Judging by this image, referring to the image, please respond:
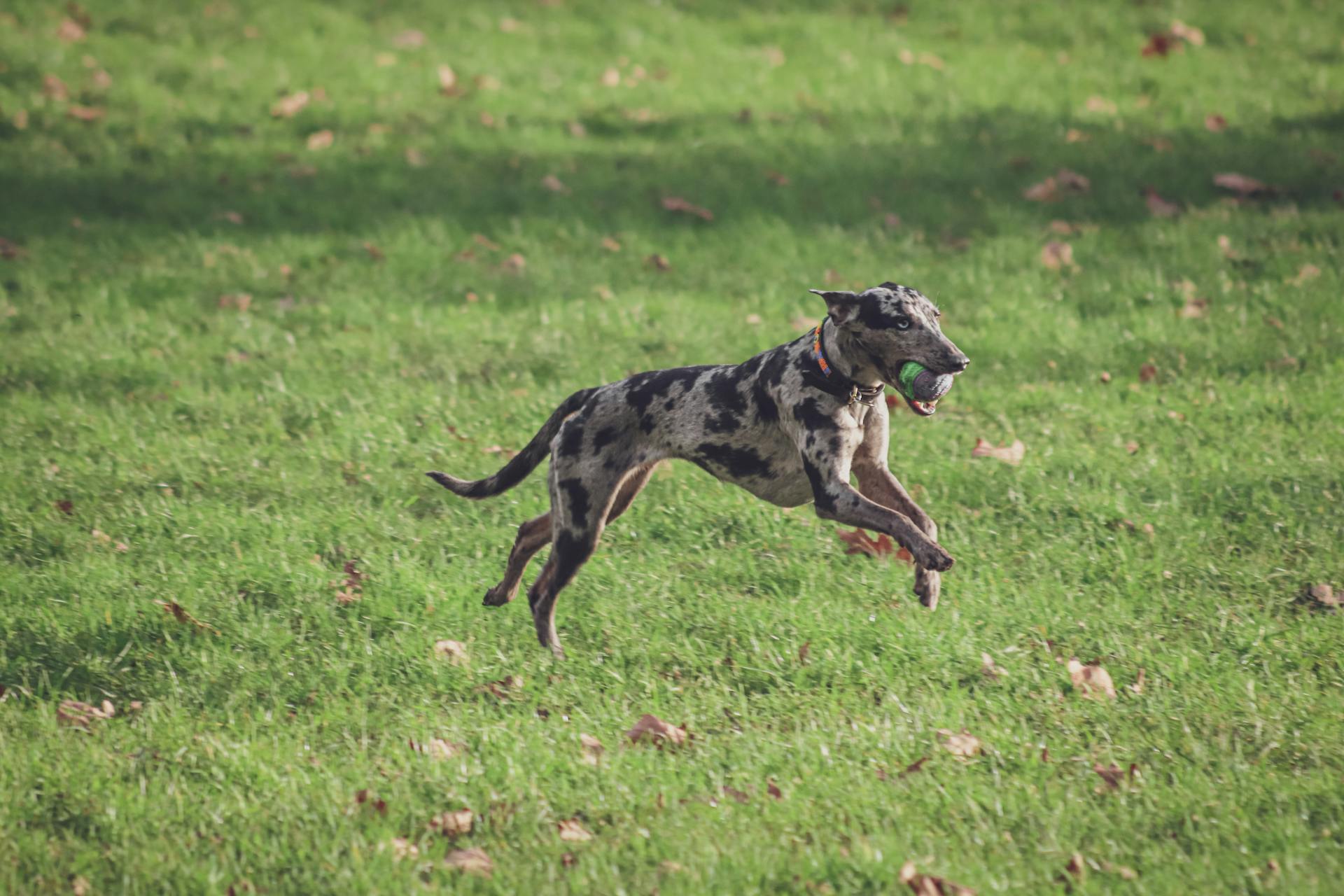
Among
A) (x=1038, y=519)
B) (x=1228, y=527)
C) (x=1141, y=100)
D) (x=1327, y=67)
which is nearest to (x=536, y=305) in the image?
(x=1038, y=519)

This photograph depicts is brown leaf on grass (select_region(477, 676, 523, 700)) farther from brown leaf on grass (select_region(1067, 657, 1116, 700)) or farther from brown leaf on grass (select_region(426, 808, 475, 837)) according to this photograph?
brown leaf on grass (select_region(1067, 657, 1116, 700))

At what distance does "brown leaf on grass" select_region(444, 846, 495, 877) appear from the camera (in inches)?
187

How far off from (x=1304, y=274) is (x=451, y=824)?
30.1 ft

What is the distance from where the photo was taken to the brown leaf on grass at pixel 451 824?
4.97 m

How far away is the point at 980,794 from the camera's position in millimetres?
5086

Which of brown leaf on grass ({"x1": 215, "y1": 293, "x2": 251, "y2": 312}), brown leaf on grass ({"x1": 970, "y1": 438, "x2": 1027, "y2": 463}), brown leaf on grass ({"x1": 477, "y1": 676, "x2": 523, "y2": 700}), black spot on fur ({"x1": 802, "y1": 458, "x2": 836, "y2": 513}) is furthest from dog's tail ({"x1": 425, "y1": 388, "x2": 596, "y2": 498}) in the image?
brown leaf on grass ({"x1": 215, "y1": 293, "x2": 251, "y2": 312})

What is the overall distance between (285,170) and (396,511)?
6814mm

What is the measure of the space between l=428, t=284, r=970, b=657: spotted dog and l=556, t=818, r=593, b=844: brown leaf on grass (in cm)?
137

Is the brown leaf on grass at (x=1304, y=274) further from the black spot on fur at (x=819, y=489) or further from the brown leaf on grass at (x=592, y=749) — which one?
the brown leaf on grass at (x=592, y=749)

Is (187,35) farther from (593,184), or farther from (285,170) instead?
(593,184)

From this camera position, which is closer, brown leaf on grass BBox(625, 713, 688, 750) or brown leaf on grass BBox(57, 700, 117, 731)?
brown leaf on grass BBox(625, 713, 688, 750)

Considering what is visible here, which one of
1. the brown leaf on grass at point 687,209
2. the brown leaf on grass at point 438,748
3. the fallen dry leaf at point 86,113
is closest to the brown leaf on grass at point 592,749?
the brown leaf on grass at point 438,748

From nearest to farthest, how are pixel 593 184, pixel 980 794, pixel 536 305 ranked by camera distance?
pixel 980 794 → pixel 536 305 → pixel 593 184

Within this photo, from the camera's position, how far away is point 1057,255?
37.7ft
